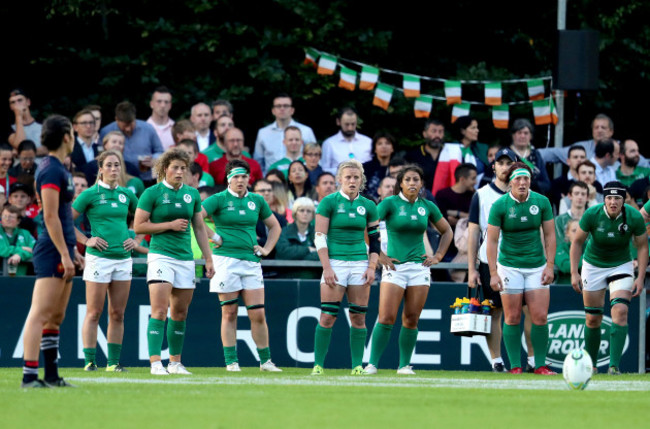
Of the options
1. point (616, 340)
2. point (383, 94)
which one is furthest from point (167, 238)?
point (383, 94)

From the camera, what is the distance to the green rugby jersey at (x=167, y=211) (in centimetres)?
1312

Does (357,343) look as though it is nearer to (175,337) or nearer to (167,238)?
(175,337)

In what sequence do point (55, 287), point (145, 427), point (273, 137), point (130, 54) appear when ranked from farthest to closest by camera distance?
point (130, 54) → point (273, 137) → point (55, 287) → point (145, 427)

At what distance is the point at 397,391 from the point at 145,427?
10.4 ft

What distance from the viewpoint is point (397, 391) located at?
10.9 m

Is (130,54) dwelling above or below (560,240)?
above

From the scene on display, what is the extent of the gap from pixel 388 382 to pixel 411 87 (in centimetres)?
870

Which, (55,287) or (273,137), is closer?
(55,287)

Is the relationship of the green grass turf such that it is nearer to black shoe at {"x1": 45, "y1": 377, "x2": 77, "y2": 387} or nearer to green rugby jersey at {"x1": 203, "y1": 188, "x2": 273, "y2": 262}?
black shoe at {"x1": 45, "y1": 377, "x2": 77, "y2": 387}

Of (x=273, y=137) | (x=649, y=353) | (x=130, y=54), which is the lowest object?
(x=649, y=353)

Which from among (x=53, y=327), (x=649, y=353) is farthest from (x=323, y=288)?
(x=649, y=353)

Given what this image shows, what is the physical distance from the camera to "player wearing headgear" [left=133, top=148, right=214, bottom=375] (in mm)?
13047

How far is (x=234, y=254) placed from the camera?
46.0ft

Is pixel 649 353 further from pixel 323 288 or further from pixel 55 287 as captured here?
pixel 55 287
